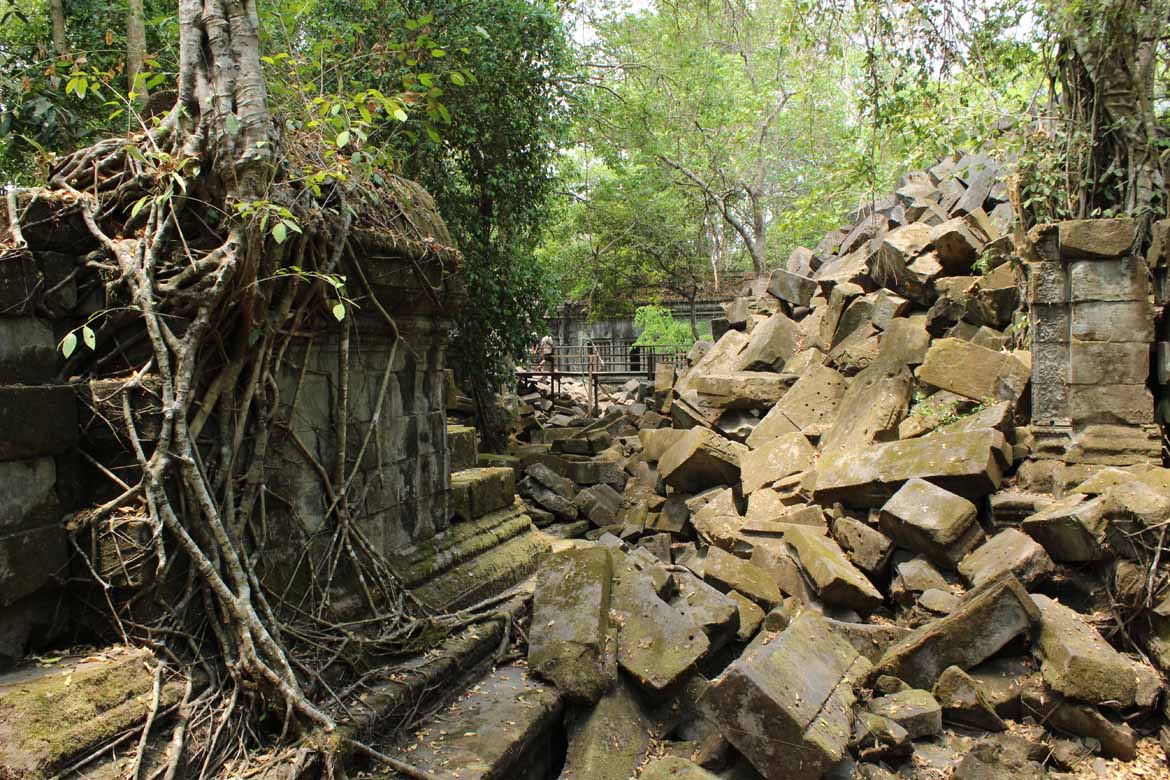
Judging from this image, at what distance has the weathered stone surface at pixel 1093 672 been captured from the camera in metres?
3.32

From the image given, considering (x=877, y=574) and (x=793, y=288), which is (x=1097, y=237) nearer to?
(x=877, y=574)

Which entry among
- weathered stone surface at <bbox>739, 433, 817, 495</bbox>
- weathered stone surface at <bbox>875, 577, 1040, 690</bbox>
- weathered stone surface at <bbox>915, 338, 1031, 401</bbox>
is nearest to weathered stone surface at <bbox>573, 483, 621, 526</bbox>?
weathered stone surface at <bbox>739, 433, 817, 495</bbox>

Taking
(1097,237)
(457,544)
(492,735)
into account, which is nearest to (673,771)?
(492,735)

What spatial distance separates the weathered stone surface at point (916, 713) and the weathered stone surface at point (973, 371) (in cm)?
298

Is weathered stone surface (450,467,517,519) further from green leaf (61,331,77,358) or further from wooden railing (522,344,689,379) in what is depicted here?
wooden railing (522,344,689,379)

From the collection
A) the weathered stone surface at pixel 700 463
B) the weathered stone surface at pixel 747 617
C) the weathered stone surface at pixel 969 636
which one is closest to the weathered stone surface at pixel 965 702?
the weathered stone surface at pixel 969 636

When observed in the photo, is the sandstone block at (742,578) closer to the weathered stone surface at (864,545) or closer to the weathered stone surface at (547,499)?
the weathered stone surface at (864,545)

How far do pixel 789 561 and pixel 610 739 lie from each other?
2.39 meters

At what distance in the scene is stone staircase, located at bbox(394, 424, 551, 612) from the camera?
373 cm

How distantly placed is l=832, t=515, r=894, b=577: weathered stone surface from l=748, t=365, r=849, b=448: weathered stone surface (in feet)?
6.45

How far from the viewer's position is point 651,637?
3.49 meters

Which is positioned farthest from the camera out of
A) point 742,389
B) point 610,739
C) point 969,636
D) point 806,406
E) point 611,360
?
point 611,360

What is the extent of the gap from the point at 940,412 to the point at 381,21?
613 cm

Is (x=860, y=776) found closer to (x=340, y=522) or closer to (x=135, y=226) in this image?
(x=340, y=522)
